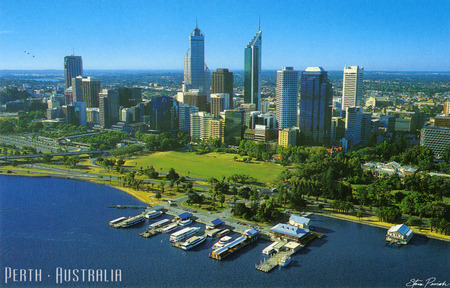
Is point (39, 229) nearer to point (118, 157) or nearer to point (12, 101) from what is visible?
point (118, 157)

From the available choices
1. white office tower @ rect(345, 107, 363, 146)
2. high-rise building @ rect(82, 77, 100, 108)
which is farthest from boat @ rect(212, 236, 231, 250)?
high-rise building @ rect(82, 77, 100, 108)

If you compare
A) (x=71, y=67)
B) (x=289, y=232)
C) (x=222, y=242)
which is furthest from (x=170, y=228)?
(x=71, y=67)

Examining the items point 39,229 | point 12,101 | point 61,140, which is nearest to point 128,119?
point 61,140

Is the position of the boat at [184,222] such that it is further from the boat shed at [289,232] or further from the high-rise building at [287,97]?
the high-rise building at [287,97]

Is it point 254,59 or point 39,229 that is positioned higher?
point 254,59

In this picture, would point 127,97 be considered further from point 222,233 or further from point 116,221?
point 222,233

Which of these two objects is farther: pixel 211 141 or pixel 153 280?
pixel 211 141

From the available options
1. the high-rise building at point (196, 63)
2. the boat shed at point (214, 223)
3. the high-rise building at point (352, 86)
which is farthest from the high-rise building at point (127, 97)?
the boat shed at point (214, 223)
